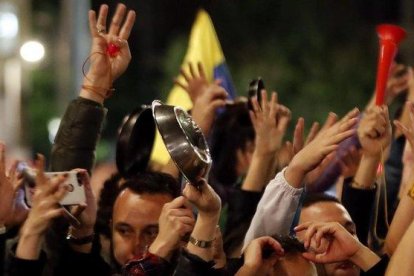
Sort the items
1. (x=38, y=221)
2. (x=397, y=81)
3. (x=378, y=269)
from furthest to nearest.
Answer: (x=397, y=81), (x=38, y=221), (x=378, y=269)

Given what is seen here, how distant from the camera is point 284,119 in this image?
4.49 meters

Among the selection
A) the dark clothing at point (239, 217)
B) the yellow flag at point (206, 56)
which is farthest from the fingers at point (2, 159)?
the yellow flag at point (206, 56)

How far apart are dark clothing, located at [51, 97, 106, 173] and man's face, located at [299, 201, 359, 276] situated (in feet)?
2.74

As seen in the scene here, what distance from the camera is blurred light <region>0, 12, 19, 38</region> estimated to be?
54.7 ft

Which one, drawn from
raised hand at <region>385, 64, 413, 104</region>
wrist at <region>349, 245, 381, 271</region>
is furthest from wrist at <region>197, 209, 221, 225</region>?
raised hand at <region>385, 64, 413, 104</region>

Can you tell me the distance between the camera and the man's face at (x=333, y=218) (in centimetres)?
372

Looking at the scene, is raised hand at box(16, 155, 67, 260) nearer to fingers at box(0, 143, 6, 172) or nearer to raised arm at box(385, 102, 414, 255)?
fingers at box(0, 143, 6, 172)

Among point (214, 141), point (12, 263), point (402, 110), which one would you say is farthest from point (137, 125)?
point (402, 110)

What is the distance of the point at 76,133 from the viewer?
Answer: 4078mm

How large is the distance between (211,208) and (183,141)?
21cm

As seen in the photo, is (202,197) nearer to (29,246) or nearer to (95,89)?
(29,246)

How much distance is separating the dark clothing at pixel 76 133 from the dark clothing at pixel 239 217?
64 centimetres

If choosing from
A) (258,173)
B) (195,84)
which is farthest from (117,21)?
(195,84)

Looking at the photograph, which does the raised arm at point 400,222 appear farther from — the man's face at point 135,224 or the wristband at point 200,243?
the man's face at point 135,224
